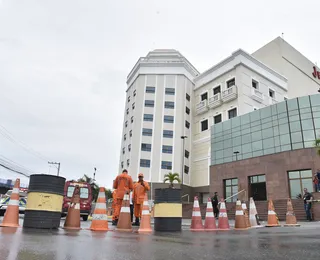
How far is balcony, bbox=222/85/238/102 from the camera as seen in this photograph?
1526 inches

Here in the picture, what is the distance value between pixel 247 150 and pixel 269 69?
57.1 ft

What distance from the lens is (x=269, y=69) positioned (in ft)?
139

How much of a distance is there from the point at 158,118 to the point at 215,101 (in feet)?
29.5

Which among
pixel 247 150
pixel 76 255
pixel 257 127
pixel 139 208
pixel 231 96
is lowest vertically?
pixel 76 255

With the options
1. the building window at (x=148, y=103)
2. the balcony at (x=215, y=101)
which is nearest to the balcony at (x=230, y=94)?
the balcony at (x=215, y=101)

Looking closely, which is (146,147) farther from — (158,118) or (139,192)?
(139,192)

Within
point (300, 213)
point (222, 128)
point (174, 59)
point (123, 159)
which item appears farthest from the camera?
point (174, 59)

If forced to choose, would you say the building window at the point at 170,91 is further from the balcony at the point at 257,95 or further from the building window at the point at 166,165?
the balcony at the point at 257,95

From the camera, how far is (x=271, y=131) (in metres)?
28.8

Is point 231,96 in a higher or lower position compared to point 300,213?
higher

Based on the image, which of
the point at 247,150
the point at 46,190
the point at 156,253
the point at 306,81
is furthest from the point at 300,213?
the point at 306,81

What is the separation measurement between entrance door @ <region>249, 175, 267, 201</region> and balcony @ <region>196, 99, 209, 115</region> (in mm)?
17340

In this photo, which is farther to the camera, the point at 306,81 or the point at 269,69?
the point at 306,81

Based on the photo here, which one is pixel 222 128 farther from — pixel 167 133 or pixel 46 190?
pixel 46 190
